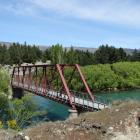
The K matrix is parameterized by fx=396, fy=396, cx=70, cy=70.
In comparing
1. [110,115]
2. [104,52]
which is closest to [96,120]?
[110,115]

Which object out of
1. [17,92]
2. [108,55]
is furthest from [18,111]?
[108,55]

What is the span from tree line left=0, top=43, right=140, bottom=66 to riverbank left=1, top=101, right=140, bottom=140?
128 m

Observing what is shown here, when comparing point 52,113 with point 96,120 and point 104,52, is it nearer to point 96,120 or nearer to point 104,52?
point 96,120

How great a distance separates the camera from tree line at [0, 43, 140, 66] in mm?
150000

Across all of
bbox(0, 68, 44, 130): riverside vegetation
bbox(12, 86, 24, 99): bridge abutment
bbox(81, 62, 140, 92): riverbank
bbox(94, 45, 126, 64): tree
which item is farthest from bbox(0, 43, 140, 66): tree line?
bbox(0, 68, 44, 130): riverside vegetation

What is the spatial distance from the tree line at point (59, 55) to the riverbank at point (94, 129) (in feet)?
418

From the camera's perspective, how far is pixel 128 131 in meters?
17.6

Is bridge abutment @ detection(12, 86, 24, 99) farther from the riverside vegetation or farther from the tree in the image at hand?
the tree

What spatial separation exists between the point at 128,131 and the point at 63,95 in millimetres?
48992

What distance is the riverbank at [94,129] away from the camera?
1719 centimetres

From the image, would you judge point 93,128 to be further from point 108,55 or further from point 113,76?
point 108,55

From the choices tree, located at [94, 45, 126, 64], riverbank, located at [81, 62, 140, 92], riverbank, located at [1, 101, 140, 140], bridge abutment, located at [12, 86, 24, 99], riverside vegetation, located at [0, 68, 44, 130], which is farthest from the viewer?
tree, located at [94, 45, 126, 64]

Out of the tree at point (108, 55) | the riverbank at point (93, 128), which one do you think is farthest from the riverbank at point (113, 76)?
the riverbank at point (93, 128)

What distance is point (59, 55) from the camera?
490 ft
